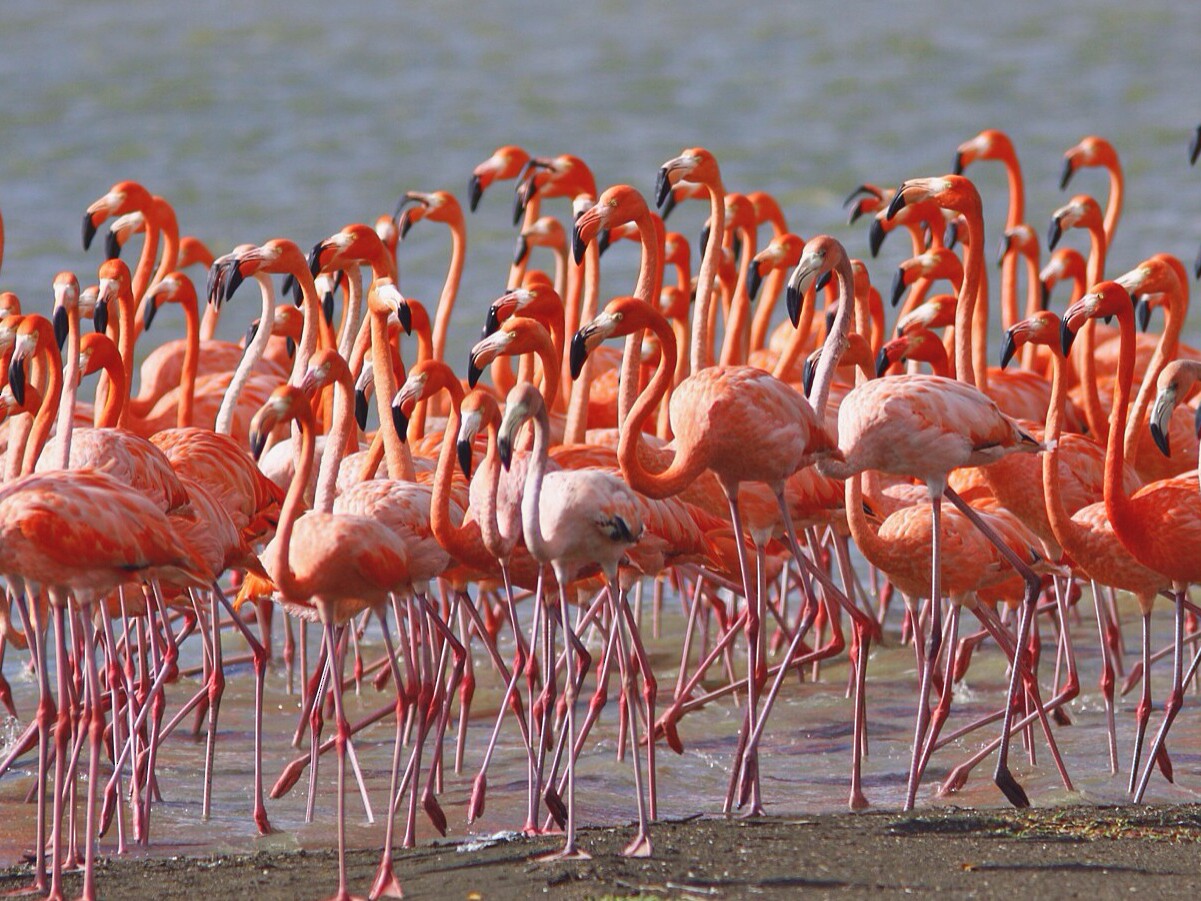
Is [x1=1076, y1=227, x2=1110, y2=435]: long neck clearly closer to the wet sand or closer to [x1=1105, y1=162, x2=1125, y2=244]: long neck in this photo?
[x1=1105, y1=162, x2=1125, y2=244]: long neck

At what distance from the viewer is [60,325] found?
5828mm

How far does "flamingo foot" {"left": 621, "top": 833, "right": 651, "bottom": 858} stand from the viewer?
4590 mm

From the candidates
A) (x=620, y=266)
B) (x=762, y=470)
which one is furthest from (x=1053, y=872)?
(x=620, y=266)

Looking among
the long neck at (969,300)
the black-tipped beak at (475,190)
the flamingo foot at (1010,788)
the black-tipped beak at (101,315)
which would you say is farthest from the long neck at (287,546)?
the black-tipped beak at (475,190)

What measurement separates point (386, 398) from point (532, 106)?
14.9m

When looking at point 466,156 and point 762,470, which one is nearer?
point 762,470

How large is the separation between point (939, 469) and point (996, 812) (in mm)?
969

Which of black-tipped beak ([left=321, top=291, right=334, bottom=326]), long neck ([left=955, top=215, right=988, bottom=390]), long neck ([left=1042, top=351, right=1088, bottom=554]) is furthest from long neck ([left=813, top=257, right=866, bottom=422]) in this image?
black-tipped beak ([left=321, top=291, right=334, bottom=326])

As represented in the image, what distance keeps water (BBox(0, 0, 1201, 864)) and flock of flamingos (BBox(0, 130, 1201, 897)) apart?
758 centimetres

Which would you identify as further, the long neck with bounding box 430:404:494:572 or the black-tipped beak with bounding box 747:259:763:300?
the black-tipped beak with bounding box 747:259:763:300

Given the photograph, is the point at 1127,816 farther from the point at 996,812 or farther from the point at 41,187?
the point at 41,187

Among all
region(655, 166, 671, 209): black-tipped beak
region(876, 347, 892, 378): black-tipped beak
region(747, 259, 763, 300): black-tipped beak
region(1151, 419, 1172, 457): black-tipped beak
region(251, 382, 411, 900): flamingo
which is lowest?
region(251, 382, 411, 900): flamingo

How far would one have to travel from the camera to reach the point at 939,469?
5578 millimetres

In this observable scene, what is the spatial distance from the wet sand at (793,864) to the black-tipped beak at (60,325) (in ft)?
5.17
